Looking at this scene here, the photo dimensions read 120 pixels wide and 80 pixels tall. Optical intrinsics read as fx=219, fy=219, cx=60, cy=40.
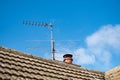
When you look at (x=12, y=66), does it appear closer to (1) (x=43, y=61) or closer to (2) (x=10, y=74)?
(2) (x=10, y=74)

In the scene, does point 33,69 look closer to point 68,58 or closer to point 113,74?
point 113,74

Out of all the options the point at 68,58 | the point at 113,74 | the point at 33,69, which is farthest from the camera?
the point at 68,58

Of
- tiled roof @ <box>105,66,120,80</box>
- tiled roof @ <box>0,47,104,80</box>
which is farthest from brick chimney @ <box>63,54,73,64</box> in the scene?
tiled roof @ <box>105,66,120,80</box>

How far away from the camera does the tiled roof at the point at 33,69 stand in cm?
693

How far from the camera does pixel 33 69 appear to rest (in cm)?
788

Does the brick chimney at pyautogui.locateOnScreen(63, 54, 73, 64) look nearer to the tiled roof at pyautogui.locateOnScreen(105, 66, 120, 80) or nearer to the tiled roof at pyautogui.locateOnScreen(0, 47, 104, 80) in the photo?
the tiled roof at pyautogui.locateOnScreen(0, 47, 104, 80)

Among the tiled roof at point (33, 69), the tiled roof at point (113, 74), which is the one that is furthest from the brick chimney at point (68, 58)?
the tiled roof at point (113, 74)

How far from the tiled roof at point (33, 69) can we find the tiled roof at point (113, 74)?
12.7 inches

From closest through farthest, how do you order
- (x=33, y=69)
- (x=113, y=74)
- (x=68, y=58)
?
(x=33, y=69), (x=113, y=74), (x=68, y=58)

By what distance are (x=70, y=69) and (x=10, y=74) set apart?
11.4 ft

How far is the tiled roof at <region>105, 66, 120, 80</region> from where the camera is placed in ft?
31.2

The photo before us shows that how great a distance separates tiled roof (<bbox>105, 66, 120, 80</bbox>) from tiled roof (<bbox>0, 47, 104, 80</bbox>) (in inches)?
12.7

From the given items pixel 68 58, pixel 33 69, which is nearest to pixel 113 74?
pixel 68 58

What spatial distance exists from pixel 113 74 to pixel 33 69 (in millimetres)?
3881
